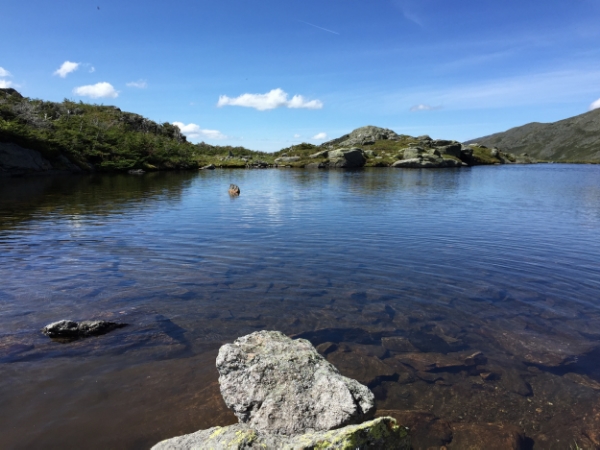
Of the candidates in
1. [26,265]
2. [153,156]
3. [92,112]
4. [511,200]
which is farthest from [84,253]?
[92,112]

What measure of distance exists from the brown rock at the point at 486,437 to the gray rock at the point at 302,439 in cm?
222

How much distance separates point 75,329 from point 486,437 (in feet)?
33.8

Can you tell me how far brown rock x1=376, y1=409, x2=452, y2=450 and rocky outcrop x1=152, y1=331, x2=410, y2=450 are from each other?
57.5 inches

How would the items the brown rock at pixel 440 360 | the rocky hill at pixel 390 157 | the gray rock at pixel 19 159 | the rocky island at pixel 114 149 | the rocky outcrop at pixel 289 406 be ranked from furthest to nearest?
the rocky hill at pixel 390 157 → the rocky island at pixel 114 149 → the gray rock at pixel 19 159 → the brown rock at pixel 440 360 → the rocky outcrop at pixel 289 406

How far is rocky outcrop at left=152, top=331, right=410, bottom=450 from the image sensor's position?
4.94m

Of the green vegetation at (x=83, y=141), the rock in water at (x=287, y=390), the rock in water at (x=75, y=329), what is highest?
the green vegetation at (x=83, y=141)

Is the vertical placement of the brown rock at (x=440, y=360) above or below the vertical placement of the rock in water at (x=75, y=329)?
below

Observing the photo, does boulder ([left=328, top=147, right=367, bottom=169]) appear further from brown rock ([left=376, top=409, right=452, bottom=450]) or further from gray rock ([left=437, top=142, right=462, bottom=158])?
brown rock ([left=376, top=409, right=452, bottom=450])

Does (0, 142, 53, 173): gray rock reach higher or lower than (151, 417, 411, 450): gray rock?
higher

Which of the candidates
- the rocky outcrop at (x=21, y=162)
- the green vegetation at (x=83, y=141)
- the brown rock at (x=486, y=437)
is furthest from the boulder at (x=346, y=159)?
the brown rock at (x=486, y=437)

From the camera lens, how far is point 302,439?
193 inches

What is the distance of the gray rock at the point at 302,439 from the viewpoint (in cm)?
477

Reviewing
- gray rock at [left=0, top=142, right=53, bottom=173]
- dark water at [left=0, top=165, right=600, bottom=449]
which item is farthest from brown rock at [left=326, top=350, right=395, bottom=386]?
gray rock at [left=0, top=142, right=53, bottom=173]

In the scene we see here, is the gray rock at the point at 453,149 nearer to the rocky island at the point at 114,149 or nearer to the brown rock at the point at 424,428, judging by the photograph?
the rocky island at the point at 114,149
